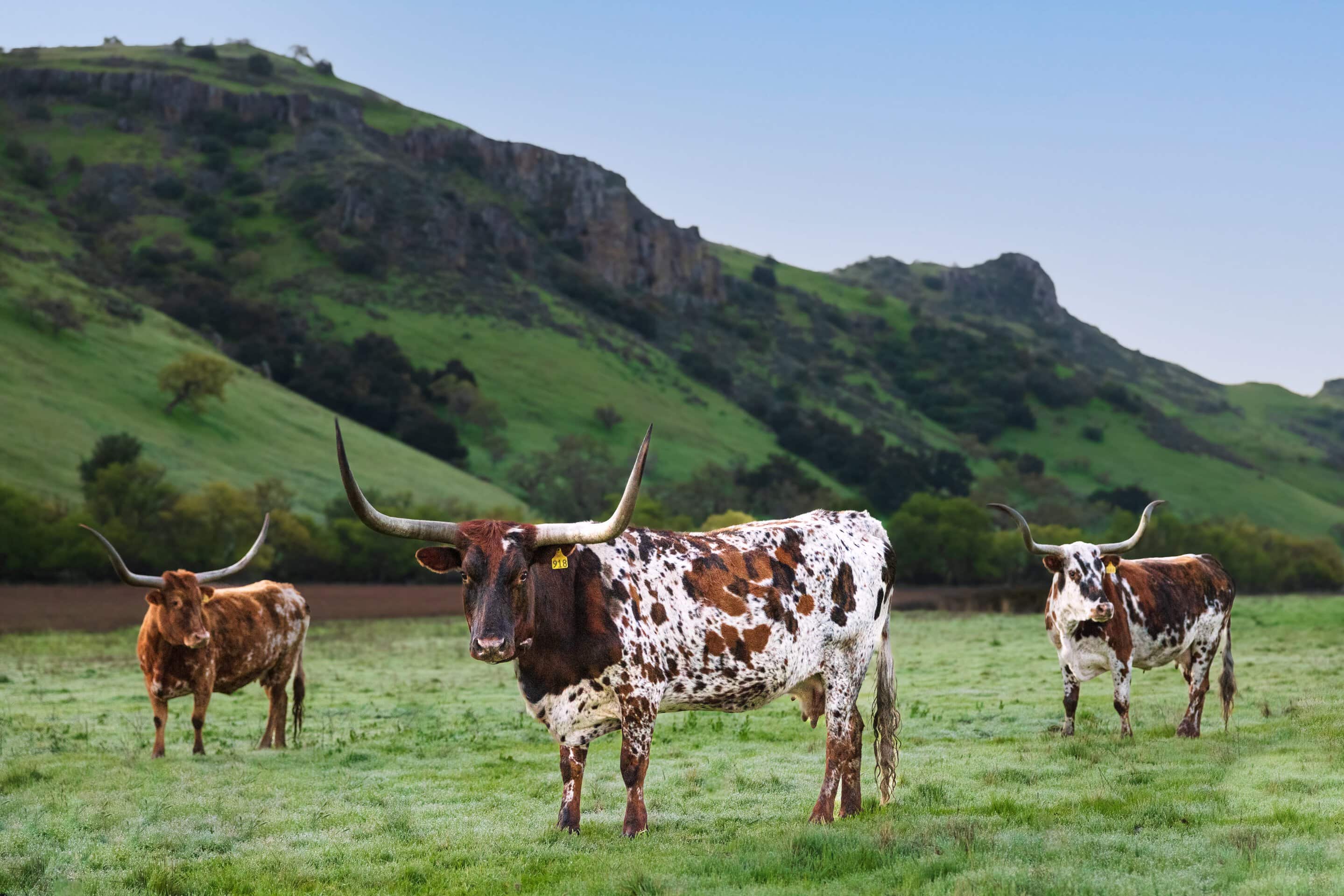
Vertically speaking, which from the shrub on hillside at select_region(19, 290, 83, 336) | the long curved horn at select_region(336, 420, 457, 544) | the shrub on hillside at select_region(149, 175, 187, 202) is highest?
the shrub on hillside at select_region(149, 175, 187, 202)

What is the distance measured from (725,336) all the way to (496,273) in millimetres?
35027

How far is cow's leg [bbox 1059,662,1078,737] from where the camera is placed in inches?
548

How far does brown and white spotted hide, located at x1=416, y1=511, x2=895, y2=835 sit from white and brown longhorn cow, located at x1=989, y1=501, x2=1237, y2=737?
14.3 ft

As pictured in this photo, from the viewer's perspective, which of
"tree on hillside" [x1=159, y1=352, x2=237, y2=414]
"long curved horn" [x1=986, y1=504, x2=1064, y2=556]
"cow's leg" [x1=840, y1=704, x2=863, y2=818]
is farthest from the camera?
"tree on hillside" [x1=159, y1=352, x2=237, y2=414]

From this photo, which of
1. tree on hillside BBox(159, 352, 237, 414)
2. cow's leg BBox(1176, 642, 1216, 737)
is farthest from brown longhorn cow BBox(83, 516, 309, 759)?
tree on hillside BBox(159, 352, 237, 414)

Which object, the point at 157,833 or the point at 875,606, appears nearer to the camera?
the point at 157,833

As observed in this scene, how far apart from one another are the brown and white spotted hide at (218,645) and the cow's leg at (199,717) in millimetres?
12

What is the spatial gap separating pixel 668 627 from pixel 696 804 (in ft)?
7.30

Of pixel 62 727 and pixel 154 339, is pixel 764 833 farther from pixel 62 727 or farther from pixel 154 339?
pixel 154 339

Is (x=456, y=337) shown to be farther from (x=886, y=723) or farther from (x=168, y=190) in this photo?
(x=886, y=723)

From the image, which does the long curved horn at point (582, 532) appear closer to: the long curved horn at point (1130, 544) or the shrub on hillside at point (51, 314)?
the long curved horn at point (1130, 544)

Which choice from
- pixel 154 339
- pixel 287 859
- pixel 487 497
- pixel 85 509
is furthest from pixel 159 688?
pixel 154 339

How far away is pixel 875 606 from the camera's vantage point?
10.3 metres

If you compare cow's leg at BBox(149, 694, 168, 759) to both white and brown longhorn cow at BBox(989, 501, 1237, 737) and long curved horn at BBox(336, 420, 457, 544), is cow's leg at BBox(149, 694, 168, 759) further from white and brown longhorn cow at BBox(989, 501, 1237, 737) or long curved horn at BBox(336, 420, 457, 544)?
white and brown longhorn cow at BBox(989, 501, 1237, 737)
